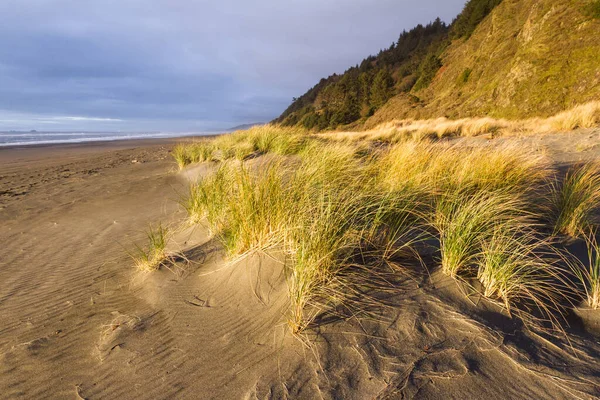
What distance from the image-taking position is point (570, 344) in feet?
5.57

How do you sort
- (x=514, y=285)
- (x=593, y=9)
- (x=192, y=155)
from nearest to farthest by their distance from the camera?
(x=514, y=285)
(x=192, y=155)
(x=593, y=9)

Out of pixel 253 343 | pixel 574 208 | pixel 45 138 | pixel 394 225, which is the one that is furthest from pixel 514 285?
pixel 45 138

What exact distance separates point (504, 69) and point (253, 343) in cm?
2030

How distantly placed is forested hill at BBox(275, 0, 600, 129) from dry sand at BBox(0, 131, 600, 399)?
14698 mm

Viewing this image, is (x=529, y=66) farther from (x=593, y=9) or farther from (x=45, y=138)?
(x=45, y=138)

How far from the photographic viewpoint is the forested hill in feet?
43.6

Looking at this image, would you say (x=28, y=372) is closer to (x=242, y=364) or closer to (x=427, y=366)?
(x=242, y=364)

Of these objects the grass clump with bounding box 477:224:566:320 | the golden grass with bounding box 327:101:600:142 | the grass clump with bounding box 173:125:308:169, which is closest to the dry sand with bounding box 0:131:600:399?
the grass clump with bounding box 477:224:566:320

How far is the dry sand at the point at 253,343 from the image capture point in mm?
1504

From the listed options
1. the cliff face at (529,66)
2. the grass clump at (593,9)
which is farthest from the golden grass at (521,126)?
the grass clump at (593,9)

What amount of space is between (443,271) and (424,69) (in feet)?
91.4

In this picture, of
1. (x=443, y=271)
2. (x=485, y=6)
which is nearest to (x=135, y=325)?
(x=443, y=271)

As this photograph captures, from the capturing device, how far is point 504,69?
1677 centimetres

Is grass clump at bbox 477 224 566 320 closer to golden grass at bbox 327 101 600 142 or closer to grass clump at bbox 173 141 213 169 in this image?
golden grass at bbox 327 101 600 142
